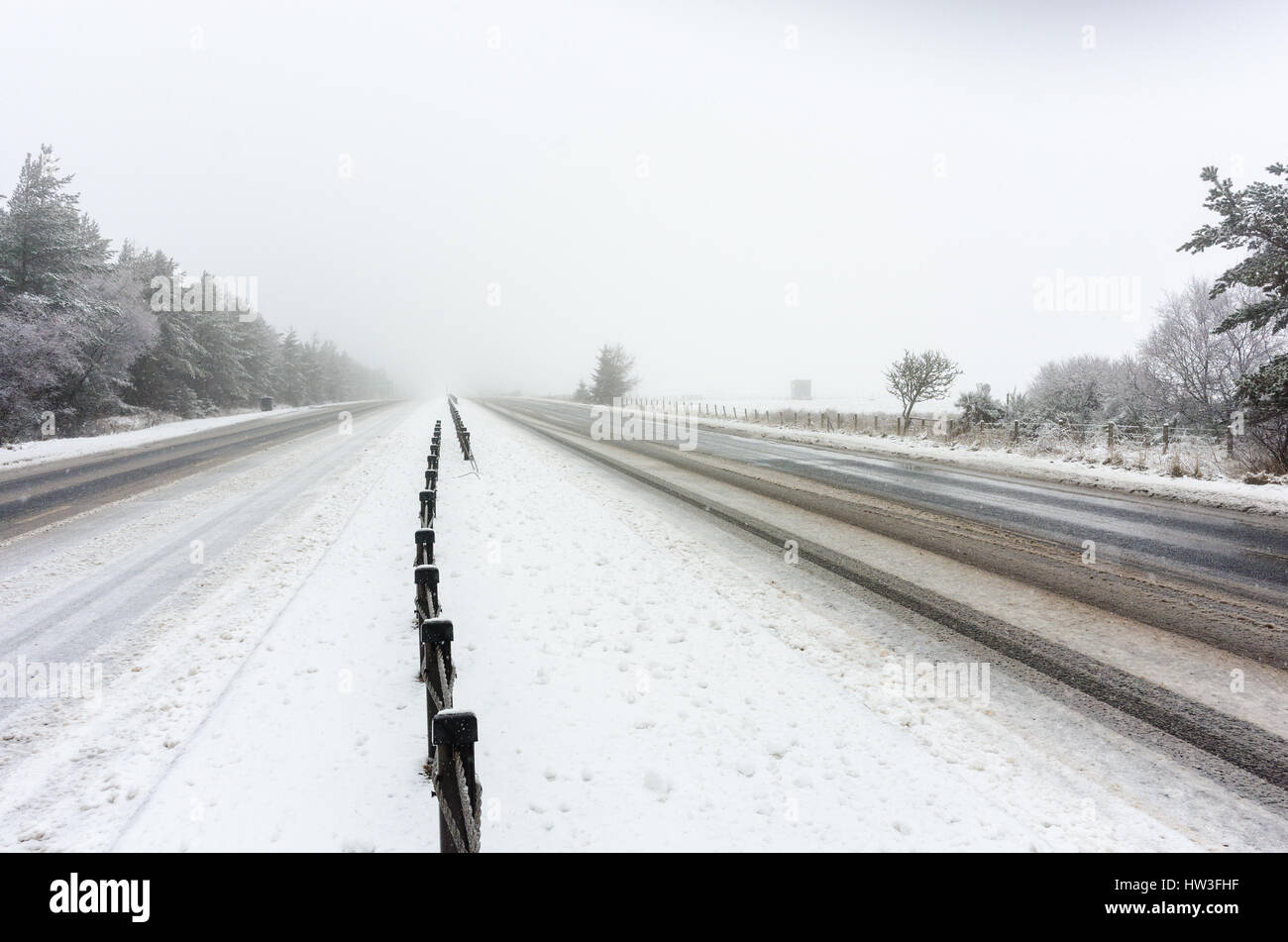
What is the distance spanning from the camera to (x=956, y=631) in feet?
15.7

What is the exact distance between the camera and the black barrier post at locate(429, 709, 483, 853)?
2146mm

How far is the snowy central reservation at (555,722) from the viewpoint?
8.79 feet

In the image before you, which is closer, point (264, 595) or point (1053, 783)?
point (1053, 783)

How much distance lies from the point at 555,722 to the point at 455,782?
1523 mm

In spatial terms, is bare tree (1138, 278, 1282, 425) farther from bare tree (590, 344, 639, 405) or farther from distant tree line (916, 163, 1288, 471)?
bare tree (590, 344, 639, 405)

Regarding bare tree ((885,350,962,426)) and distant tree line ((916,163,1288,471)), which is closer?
distant tree line ((916,163,1288,471))

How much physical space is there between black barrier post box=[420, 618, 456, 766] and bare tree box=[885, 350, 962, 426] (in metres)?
30.3

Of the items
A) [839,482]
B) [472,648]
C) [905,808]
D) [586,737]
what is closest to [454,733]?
[586,737]

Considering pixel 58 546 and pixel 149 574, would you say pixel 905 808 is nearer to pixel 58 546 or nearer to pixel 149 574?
pixel 149 574

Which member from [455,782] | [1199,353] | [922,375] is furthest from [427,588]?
[1199,353]

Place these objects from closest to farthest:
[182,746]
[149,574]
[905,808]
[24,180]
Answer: [905,808]
[182,746]
[149,574]
[24,180]

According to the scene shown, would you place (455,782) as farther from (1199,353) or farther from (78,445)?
(1199,353)

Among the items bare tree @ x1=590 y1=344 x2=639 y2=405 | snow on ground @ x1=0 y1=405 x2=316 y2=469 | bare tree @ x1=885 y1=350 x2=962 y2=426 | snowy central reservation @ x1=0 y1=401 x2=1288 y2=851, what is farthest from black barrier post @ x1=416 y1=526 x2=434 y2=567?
bare tree @ x1=590 y1=344 x2=639 y2=405
